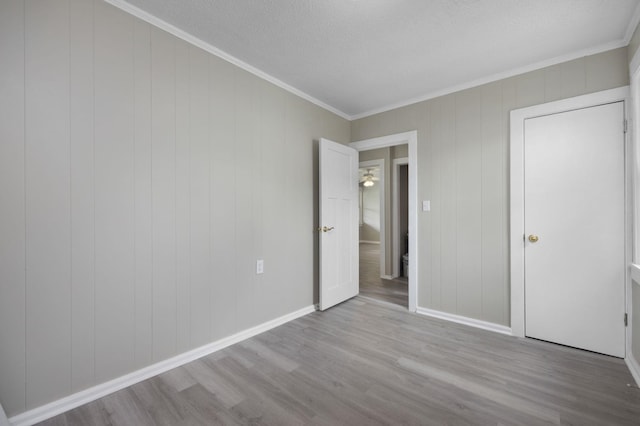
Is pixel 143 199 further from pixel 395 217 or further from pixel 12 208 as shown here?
pixel 395 217

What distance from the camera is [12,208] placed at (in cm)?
140

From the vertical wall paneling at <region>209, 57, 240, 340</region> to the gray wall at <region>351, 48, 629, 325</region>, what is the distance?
200cm

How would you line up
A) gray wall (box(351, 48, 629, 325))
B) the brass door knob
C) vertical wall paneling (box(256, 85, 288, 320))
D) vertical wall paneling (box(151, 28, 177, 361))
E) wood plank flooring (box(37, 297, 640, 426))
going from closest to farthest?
wood plank flooring (box(37, 297, 640, 426)) → vertical wall paneling (box(151, 28, 177, 361)) → gray wall (box(351, 48, 629, 325)) → vertical wall paneling (box(256, 85, 288, 320)) → the brass door knob

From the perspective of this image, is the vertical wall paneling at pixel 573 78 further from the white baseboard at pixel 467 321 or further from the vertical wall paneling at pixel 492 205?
the white baseboard at pixel 467 321

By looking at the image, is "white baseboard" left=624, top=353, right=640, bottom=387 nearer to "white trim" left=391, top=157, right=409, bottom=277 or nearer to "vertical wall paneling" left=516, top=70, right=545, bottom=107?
"vertical wall paneling" left=516, top=70, right=545, bottom=107

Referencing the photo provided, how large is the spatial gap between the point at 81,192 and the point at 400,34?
93.2 inches

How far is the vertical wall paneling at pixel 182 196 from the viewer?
2029 millimetres

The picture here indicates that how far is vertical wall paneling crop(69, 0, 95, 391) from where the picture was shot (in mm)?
1575

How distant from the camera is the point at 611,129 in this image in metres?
2.12

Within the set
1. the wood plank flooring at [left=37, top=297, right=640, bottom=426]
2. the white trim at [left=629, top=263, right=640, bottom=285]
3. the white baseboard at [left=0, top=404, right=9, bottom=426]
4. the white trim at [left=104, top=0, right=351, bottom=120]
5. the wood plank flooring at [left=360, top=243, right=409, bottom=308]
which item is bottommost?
the wood plank flooring at [left=360, top=243, right=409, bottom=308]

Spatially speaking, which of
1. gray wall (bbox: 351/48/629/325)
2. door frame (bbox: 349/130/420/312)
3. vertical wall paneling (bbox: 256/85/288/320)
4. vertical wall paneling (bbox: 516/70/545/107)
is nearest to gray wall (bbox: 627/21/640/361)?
gray wall (bbox: 351/48/629/325)

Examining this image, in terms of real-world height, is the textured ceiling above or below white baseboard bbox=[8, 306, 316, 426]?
above

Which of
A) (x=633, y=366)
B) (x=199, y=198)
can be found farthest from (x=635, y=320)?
(x=199, y=198)

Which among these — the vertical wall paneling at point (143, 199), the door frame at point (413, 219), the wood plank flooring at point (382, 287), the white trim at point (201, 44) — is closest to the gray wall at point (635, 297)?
the door frame at point (413, 219)
